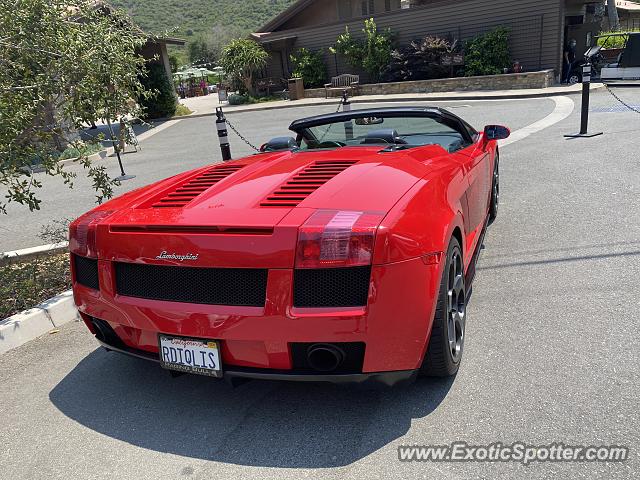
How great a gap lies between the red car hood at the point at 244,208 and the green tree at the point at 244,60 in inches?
1163

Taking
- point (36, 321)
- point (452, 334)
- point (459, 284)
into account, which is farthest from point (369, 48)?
point (452, 334)

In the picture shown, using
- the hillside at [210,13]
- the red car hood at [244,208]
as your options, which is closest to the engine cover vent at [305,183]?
the red car hood at [244,208]

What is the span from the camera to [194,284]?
2523 mm

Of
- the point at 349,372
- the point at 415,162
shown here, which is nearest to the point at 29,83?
the point at 415,162

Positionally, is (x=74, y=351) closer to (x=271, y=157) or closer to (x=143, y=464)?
(x=143, y=464)

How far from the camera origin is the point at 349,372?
8.05 feet

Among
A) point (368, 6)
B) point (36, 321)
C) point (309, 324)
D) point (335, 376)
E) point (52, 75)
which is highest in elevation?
point (368, 6)

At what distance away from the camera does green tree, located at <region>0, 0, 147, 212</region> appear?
421 cm

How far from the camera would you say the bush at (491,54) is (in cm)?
2272

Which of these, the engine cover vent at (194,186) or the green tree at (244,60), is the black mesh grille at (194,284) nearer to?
the engine cover vent at (194,186)

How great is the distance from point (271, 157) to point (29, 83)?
89.2 inches

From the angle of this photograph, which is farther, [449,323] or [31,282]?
[31,282]

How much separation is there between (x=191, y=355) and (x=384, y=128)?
7.86 ft

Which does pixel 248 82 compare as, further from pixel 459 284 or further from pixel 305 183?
pixel 459 284
